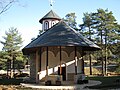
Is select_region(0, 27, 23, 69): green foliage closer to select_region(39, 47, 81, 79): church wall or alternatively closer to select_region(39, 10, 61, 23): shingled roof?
select_region(39, 10, 61, 23): shingled roof

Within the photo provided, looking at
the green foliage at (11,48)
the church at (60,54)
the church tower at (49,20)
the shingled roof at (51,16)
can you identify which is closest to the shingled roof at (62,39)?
the church at (60,54)

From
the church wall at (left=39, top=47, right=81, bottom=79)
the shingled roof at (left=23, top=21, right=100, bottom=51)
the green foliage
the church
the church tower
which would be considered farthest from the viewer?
the green foliage

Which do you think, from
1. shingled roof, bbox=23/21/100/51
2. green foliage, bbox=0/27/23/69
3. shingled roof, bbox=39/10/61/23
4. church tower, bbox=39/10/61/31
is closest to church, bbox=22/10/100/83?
shingled roof, bbox=23/21/100/51

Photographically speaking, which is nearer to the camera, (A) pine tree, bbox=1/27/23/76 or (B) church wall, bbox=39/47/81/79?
(B) church wall, bbox=39/47/81/79

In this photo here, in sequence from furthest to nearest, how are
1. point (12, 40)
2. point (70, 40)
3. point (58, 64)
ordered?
point (12, 40) → point (58, 64) → point (70, 40)

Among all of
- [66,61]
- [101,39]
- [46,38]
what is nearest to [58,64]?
[66,61]

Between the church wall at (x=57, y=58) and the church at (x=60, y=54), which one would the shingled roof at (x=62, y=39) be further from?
the church wall at (x=57, y=58)

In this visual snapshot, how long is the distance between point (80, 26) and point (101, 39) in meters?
5.22

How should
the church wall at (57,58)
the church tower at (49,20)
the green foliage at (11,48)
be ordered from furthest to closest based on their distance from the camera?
the green foliage at (11,48) → the church tower at (49,20) → the church wall at (57,58)

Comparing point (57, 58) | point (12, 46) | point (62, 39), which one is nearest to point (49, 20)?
point (57, 58)

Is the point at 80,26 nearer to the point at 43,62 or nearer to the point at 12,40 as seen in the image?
the point at 12,40

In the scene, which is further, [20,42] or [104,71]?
[20,42]

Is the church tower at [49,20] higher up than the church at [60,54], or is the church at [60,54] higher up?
the church tower at [49,20]

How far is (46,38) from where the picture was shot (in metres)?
24.5
